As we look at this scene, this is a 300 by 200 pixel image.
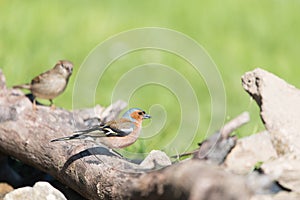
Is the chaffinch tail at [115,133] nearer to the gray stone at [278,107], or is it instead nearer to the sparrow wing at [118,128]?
the sparrow wing at [118,128]

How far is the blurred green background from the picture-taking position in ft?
31.9

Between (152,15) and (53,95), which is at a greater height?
(152,15)

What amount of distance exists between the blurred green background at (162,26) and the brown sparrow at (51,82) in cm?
216

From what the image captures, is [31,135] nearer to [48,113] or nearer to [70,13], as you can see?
[48,113]

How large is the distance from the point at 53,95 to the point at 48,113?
0.98 meters

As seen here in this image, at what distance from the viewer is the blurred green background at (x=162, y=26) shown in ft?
31.9

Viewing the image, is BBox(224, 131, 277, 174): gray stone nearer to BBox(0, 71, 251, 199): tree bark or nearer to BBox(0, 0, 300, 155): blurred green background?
BBox(0, 71, 251, 199): tree bark

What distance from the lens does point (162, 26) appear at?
439 inches

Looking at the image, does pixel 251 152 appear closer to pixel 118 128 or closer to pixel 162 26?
pixel 118 128

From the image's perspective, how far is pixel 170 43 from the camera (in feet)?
33.9

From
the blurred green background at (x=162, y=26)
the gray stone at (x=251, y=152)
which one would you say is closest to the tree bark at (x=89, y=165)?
the gray stone at (x=251, y=152)

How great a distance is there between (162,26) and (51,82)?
4.40m

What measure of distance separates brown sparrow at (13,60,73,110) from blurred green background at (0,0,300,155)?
7.08 ft

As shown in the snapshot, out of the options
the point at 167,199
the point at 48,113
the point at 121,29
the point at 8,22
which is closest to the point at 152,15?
the point at 121,29
